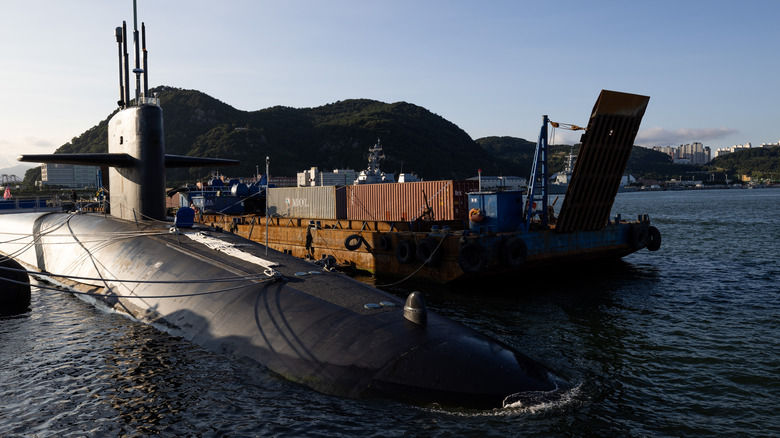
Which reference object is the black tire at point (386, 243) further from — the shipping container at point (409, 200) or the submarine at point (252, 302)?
the submarine at point (252, 302)

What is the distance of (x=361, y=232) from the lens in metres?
30.1

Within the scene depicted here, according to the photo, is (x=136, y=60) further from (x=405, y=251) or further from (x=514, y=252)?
(x=514, y=252)

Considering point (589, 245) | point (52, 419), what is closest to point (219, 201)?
point (589, 245)

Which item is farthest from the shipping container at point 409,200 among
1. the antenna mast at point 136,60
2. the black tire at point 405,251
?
the antenna mast at point 136,60

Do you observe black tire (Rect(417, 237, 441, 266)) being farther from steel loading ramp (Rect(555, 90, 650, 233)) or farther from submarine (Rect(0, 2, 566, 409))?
submarine (Rect(0, 2, 566, 409))

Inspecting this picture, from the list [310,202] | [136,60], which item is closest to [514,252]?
[136,60]

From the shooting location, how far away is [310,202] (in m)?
44.4

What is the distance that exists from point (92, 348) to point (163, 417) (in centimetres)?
582

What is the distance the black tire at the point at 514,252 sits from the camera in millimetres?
26344

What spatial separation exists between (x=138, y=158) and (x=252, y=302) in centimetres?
1127

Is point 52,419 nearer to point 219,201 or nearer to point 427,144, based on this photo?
point 219,201

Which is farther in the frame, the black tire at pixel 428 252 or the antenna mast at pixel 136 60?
the black tire at pixel 428 252

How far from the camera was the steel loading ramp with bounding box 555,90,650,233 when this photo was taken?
27.1 meters

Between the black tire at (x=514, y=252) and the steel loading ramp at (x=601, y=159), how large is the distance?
3.82 metres
